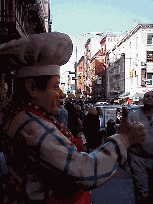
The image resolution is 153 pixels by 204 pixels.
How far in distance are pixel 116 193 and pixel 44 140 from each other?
4.99 meters

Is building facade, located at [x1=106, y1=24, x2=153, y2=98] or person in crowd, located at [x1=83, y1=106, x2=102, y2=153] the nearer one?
person in crowd, located at [x1=83, y1=106, x2=102, y2=153]

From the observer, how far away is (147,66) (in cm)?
4909

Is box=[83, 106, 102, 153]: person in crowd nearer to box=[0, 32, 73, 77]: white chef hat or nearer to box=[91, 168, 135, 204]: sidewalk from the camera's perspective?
box=[91, 168, 135, 204]: sidewalk

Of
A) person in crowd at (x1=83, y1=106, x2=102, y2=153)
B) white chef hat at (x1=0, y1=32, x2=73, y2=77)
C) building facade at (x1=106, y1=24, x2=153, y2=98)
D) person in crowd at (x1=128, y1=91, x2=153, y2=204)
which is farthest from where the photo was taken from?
building facade at (x1=106, y1=24, x2=153, y2=98)

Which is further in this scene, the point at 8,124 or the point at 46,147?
the point at 8,124

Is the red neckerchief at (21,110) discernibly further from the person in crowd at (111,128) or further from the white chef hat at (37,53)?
the person in crowd at (111,128)

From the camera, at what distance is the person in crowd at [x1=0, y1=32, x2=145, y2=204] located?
135 cm

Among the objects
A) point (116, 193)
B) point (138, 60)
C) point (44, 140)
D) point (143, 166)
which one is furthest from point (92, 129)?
point (138, 60)

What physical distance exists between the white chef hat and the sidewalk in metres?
4.40

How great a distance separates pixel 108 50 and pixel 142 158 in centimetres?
7089

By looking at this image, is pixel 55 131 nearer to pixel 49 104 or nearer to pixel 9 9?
pixel 49 104

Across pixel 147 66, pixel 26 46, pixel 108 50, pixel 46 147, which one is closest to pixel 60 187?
pixel 46 147

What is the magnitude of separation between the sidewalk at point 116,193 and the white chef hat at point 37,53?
440cm

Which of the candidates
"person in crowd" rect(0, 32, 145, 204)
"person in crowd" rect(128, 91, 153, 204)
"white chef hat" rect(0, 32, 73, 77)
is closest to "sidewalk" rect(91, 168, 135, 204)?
"person in crowd" rect(128, 91, 153, 204)
